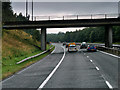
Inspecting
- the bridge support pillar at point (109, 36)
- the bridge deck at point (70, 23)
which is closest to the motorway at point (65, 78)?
the bridge deck at point (70, 23)

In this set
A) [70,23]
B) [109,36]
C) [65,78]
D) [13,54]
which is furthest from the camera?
[109,36]

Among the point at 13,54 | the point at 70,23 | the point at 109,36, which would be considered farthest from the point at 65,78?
the point at 109,36

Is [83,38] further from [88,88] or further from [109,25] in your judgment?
[88,88]

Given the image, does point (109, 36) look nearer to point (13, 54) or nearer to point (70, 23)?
point (70, 23)

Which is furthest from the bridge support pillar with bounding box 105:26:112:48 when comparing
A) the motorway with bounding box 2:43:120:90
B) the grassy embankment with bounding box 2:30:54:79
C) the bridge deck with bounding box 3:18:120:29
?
the motorway with bounding box 2:43:120:90

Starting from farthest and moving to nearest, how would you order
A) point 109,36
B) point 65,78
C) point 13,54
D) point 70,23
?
1. point 109,36
2. point 70,23
3. point 13,54
4. point 65,78

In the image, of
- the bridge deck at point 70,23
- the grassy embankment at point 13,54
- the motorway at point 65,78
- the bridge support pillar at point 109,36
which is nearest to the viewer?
the motorway at point 65,78

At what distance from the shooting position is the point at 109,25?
122ft

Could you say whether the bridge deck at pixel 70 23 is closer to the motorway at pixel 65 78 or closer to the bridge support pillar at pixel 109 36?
the bridge support pillar at pixel 109 36

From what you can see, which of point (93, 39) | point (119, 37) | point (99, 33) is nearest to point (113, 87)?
point (119, 37)

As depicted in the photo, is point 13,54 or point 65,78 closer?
point 65,78

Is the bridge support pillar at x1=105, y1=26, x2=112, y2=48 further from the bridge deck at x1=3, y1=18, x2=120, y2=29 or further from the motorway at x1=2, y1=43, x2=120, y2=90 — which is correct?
the motorway at x1=2, y1=43, x2=120, y2=90

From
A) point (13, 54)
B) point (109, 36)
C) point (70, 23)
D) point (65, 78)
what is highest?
point (70, 23)

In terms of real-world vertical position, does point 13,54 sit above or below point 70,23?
below
